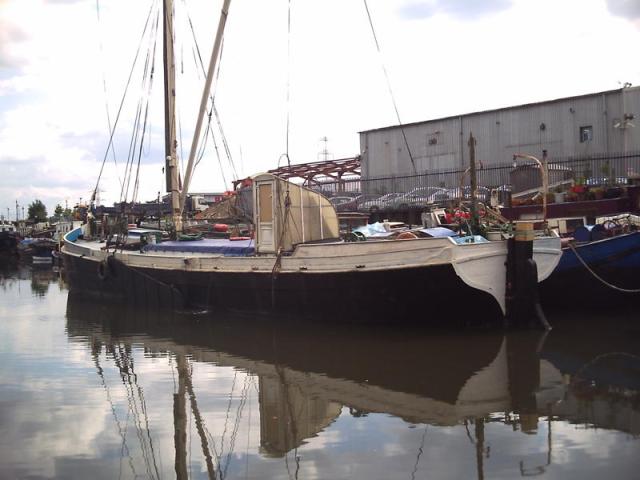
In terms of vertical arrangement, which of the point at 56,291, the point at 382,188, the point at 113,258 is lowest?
the point at 56,291

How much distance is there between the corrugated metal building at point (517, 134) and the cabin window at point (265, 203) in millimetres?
17829

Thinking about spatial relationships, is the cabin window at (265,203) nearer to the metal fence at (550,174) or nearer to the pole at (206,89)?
the pole at (206,89)

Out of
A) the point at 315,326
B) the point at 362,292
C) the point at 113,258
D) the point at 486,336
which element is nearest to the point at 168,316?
the point at 113,258

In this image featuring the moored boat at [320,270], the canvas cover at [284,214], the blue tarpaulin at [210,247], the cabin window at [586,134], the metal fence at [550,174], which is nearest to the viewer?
the moored boat at [320,270]

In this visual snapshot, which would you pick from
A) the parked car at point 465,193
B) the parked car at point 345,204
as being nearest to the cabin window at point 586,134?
the parked car at point 465,193

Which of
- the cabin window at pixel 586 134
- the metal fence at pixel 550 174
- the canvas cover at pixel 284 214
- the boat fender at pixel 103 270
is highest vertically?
the cabin window at pixel 586 134

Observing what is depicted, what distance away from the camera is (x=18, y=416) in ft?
26.6

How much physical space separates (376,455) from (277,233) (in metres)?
8.41

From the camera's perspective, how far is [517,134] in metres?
30.0

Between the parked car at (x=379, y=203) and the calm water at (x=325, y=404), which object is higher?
the parked car at (x=379, y=203)

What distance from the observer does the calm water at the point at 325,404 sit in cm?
633

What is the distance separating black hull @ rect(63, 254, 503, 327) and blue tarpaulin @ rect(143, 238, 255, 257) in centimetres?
70

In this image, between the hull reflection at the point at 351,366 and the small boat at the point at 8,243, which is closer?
the hull reflection at the point at 351,366

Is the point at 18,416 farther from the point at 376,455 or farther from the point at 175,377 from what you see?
the point at 376,455
